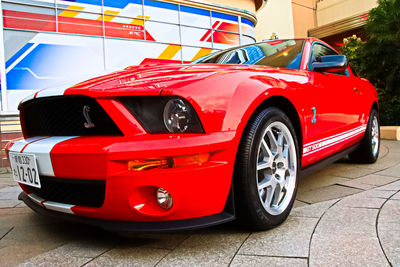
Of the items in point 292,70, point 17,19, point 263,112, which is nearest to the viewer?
point 263,112

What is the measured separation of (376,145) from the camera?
153 inches

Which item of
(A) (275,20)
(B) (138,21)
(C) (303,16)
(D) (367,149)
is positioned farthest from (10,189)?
(C) (303,16)

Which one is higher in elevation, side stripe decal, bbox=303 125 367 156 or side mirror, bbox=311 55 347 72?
side mirror, bbox=311 55 347 72

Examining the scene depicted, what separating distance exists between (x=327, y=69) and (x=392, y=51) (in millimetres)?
5468

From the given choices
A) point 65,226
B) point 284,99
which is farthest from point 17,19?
point 284,99

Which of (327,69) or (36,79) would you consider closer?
(327,69)

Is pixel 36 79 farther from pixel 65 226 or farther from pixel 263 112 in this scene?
pixel 263 112

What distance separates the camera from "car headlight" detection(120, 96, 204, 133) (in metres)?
1.48

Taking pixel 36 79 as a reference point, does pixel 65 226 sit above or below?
below

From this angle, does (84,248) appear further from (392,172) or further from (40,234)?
Result: (392,172)

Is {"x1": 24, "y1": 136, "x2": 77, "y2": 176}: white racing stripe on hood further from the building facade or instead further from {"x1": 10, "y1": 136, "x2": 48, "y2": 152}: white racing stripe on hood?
the building facade

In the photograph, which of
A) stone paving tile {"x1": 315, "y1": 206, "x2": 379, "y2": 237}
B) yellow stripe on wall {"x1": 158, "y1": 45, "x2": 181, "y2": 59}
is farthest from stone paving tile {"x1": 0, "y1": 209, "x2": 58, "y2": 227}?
yellow stripe on wall {"x1": 158, "y1": 45, "x2": 181, "y2": 59}

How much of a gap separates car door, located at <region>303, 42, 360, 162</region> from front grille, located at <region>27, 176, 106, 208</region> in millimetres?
1381

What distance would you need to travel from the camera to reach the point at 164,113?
1473mm
